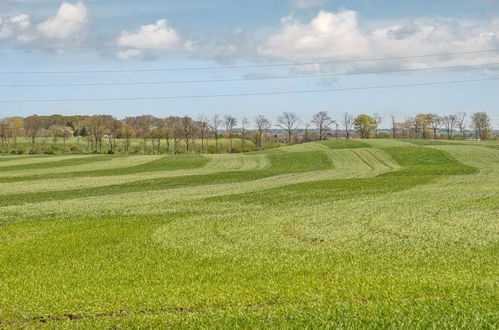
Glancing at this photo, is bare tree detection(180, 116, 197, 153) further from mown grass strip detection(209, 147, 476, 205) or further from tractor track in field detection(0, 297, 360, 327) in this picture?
tractor track in field detection(0, 297, 360, 327)

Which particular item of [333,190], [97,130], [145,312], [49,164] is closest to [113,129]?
[97,130]

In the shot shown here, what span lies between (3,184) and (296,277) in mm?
49872

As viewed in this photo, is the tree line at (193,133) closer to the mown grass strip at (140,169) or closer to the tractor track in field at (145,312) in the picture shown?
the mown grass strip at (140,169)

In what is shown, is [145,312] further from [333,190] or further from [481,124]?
[481,124]

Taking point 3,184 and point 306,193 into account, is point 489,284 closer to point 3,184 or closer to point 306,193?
point 306,193

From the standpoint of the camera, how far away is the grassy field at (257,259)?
12.0 metres

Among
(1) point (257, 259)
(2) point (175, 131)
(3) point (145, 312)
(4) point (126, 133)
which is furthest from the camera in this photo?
(4) point (126, 133)

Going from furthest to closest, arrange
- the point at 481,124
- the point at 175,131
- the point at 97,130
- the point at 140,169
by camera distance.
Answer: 1. the point at 481,124
2. the point at 175,131
3. the point at 97,130
4. the point at 140,169

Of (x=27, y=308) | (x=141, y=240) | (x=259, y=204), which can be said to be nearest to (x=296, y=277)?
(x=27, y=308)

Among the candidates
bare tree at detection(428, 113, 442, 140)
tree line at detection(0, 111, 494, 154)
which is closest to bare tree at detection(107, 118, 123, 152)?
tree line at detection(0, 111, 494, 154)

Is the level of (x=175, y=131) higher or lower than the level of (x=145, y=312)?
higher

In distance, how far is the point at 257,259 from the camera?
17.8 metres

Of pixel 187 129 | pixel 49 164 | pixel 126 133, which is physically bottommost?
pixel 49 164

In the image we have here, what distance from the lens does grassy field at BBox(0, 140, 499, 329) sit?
1202 centimetres
